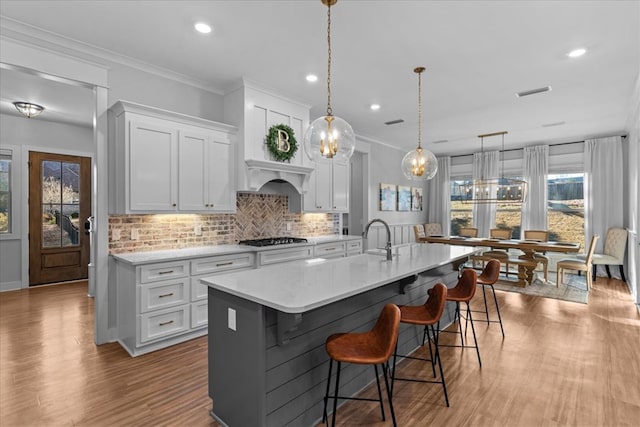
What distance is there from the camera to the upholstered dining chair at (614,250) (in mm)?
6176

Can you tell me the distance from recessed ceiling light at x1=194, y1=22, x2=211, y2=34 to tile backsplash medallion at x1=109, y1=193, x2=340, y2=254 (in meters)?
2.02

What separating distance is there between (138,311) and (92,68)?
96.0 inches

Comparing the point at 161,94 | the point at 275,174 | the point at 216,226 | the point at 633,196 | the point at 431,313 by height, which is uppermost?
the point at 161,94

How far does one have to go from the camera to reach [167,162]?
11.6 ft

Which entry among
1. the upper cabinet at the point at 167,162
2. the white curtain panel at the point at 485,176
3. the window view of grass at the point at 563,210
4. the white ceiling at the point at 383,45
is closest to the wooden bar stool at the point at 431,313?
the white ceiling at the point at 383,45

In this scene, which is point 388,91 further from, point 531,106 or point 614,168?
point 614,168

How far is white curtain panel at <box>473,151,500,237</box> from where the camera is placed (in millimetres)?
8078

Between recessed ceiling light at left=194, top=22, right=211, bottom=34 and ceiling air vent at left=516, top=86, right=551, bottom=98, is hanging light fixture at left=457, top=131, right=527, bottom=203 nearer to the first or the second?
ceiling air vent at left=516, top=86, right=551, bottom=98

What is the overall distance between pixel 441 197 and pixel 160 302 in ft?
25.2

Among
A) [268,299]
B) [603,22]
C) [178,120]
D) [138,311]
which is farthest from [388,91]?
[138,311]

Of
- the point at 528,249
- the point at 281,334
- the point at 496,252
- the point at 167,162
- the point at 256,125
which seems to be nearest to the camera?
the point at 281,334

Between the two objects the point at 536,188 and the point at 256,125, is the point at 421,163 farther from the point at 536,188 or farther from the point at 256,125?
the point at 536,188

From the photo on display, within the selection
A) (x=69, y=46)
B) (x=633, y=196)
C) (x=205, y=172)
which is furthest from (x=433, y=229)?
(x=69, y=46)

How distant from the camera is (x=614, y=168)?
263 inches
